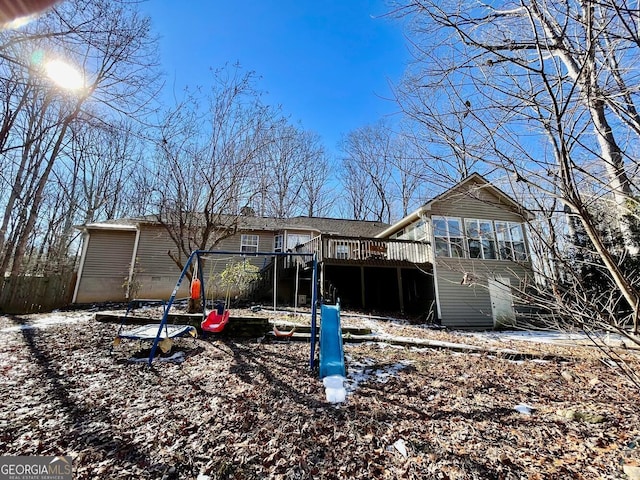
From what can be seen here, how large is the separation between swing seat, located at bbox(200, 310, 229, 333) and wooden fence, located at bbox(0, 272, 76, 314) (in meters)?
9.72

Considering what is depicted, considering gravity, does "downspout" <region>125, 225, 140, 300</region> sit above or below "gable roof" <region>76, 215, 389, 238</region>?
below

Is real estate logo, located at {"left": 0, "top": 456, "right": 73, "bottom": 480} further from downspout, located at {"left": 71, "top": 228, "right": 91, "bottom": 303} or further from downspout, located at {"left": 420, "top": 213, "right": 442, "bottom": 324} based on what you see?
downspout, located at {"left": 71, "top": 228, "right": 91, "bottom": 303}

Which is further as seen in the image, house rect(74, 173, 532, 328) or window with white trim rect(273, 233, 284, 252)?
window with white trim rect(273, 233, 284, 252)

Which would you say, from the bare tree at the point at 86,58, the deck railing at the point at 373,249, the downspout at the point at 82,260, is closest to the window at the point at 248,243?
the deck railing at the point at 373,249

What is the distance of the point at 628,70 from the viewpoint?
78.1 inches

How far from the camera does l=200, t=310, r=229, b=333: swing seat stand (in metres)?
5.70

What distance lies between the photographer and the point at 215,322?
6027 mm

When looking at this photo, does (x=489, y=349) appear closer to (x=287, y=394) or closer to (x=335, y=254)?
(x=287, y=394)

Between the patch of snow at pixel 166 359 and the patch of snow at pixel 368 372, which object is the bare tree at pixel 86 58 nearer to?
the patch of snow at pixel 166 359

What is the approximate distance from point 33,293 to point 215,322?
32.7 feet

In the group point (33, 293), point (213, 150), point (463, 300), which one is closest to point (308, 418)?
point (213, 150)

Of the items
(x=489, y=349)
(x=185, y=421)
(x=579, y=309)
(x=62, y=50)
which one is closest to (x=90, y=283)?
(x=62, y=50)

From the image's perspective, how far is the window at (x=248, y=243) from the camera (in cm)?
1623

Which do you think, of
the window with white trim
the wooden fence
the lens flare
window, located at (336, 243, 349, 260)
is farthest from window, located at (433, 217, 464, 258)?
the wooden fence
